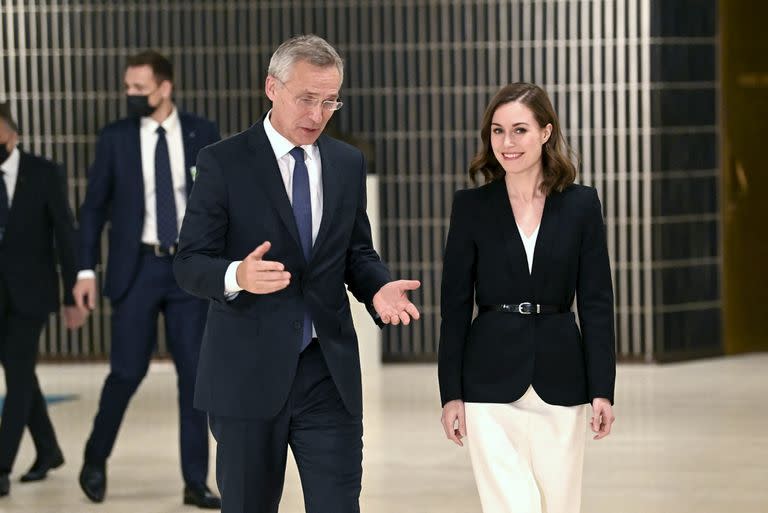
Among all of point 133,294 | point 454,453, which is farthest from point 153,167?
point 454,453

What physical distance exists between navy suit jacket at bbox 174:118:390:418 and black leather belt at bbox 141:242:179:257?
224cm

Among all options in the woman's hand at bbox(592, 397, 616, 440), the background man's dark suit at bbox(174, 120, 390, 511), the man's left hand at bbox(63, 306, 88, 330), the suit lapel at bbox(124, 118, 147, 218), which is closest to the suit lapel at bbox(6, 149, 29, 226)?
the man's left hand at bbox(63, 306, 88, 330)

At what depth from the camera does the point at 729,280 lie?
10852 mm

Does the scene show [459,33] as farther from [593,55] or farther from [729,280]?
[729,280]

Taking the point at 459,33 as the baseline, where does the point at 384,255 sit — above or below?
below

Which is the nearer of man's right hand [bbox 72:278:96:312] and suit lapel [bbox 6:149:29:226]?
man's right hand [bbox 72:278:96:312]

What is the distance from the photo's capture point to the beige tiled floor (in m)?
5.99

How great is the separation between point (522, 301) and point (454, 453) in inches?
134

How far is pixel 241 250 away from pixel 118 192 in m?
2.45

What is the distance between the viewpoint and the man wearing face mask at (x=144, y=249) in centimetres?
583

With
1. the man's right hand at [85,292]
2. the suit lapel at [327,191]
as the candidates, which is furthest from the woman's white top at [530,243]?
the man's right hand at [85,292]

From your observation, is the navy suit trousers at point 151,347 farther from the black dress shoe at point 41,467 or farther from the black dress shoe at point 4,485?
the black dress shoe at point 41,467

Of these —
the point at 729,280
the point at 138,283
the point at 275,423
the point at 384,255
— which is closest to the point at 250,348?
the point at 275,423

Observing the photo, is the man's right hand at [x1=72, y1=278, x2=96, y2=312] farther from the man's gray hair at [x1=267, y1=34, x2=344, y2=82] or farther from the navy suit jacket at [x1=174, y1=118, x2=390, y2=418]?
the man's gray hair at [x1=267, y1=34, x2=344, y2=82]
